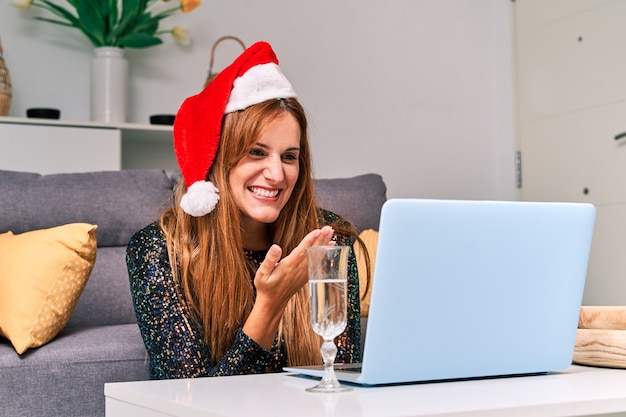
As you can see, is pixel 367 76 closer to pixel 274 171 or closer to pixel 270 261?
pixel 274 171

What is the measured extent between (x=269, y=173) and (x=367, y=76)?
8.23 ft

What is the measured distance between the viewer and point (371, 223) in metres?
2.93

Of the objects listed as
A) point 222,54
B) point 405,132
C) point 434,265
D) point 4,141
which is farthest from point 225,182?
point 405,132

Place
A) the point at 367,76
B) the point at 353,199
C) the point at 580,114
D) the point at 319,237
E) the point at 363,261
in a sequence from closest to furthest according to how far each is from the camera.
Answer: the point at 319,237 < the point at 363,261 < the point at 353,199 < the point at 580,114 < the point at 367,76

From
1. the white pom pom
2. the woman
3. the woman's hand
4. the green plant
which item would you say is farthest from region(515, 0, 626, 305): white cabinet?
the woman's hand

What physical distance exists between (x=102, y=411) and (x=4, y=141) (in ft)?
4.23

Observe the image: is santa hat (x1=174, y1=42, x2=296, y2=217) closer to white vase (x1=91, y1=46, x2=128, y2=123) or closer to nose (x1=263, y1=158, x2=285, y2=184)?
nose (x1=263, y1=158, x2=285, y2=184)

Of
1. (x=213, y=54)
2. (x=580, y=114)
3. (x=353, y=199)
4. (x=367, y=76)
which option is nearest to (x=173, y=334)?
(x=353, y=199)

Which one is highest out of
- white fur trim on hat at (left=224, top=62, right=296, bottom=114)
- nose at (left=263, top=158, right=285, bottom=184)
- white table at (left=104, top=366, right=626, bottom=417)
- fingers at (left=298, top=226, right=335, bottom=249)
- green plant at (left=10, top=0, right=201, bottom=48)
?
green plant at (left=10, top=0, right=201, bottom=48)

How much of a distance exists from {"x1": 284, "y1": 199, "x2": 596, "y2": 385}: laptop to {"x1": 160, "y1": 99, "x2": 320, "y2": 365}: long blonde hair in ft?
1.44

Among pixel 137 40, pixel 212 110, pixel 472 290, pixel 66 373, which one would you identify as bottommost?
pixel 66 373

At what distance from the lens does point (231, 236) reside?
62.5 inches

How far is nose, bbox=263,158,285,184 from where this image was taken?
1.54 metres

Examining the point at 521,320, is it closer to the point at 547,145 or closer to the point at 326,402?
the point at 326,402
